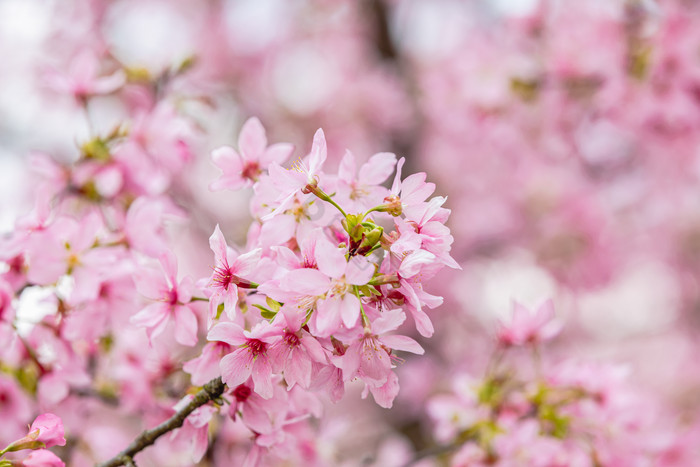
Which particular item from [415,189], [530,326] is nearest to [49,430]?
[415,189]

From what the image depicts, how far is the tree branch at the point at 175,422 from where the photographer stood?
1003 mm

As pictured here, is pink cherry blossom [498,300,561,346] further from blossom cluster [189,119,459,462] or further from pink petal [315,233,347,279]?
pink petal [315,233,347,279]

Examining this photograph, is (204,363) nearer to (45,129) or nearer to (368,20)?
(368,20)

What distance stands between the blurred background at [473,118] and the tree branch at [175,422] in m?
0.93

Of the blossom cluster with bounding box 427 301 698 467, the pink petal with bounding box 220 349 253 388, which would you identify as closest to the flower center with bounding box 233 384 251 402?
the pink petal with bounding box 220 349 253 388

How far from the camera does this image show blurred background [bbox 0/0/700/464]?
7.36ft

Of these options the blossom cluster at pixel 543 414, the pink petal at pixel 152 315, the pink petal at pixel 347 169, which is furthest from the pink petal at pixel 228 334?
the blossom cluster at pixel 543 414

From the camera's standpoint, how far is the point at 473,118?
2945 mm

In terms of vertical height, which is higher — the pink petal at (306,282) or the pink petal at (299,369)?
the pink petal at (306,282)

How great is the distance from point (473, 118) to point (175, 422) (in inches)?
90.5

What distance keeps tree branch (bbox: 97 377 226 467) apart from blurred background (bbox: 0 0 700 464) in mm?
933

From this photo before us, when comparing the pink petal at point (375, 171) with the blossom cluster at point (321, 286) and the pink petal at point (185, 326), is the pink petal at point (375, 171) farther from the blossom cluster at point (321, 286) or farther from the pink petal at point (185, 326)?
the pink petal at point (185, 326)

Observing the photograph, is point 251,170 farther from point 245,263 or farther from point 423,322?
point 423,322

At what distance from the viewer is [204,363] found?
3.49 ft
